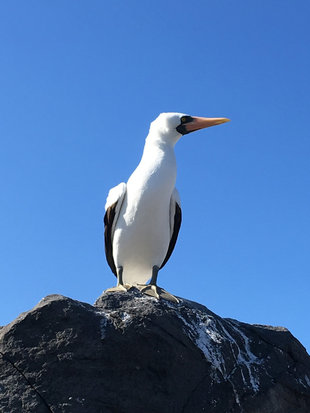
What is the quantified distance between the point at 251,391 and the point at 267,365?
22.6 inches

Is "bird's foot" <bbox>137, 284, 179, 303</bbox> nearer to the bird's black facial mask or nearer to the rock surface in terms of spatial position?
the rock surface

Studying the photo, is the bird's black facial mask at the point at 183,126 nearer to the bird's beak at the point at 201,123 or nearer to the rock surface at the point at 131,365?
the bird's beak at the point at 201,123

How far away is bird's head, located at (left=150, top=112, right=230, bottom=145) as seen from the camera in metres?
9.67

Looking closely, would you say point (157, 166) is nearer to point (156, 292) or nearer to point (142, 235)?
point (142, 235)

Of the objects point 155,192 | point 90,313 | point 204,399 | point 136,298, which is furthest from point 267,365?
point 155,192

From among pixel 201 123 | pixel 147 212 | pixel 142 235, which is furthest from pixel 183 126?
pixel 142 235

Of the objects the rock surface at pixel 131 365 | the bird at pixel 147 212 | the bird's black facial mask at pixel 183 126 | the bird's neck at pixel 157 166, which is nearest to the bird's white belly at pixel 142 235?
the bird at pixel 147 212

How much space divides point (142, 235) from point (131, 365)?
2662mm

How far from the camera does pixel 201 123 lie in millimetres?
10078

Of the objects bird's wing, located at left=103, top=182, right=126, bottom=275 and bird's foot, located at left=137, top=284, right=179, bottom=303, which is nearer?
bird's foot, located at left=137, top=284, right=179, bottom=303

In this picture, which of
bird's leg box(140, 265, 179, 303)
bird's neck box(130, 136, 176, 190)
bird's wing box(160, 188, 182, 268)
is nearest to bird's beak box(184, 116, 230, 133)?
bird's neck box(130, 136, 176, 190)

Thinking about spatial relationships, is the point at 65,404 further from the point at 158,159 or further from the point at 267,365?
the point at 158,159

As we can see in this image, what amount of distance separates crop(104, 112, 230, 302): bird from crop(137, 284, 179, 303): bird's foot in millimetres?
43

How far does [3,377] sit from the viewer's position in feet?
20.8
